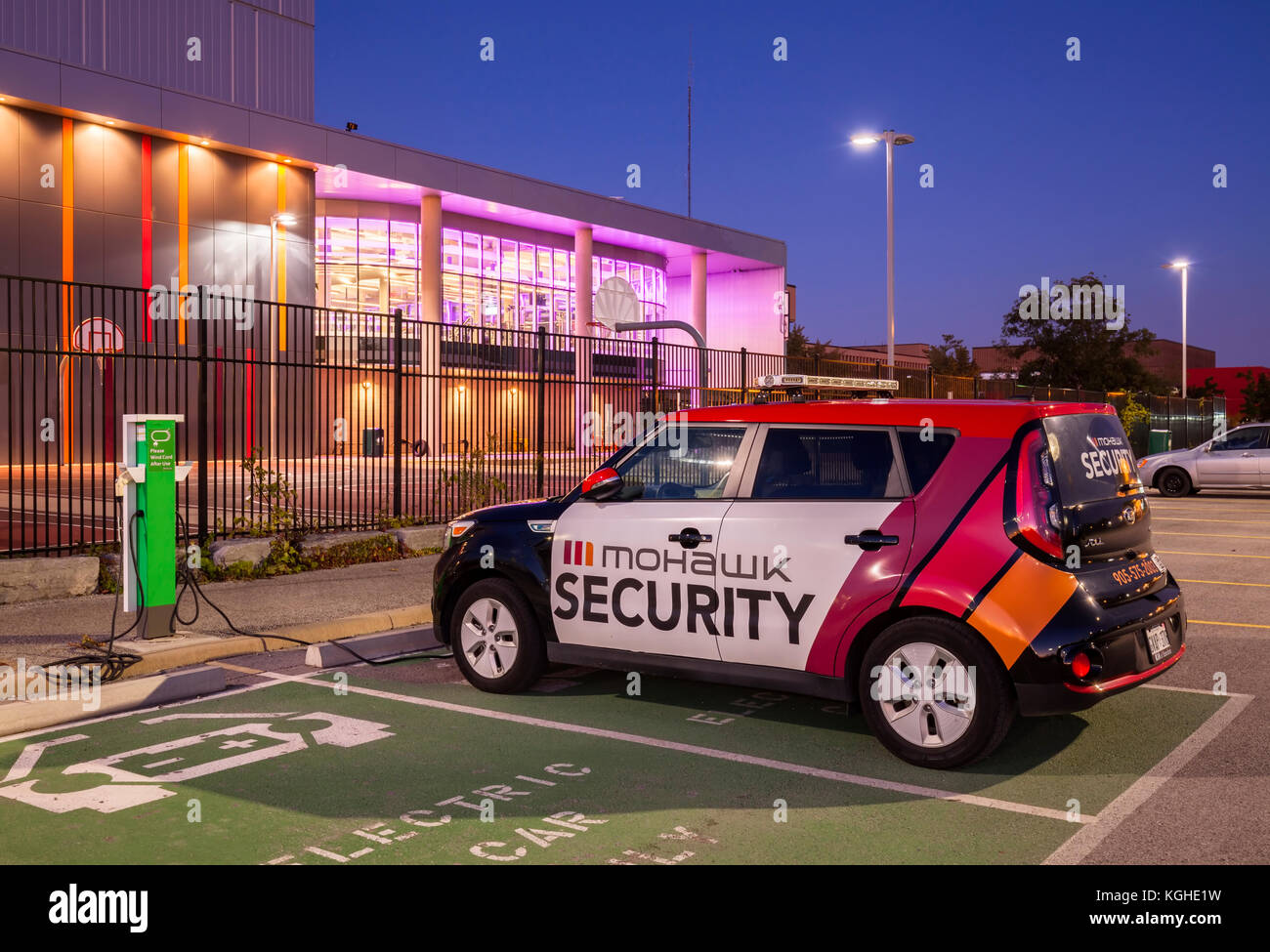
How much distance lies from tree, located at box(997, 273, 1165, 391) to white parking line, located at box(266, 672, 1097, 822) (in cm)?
5547

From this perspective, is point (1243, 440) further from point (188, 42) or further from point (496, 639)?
point (188, 42)

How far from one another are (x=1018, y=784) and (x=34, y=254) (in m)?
31.6

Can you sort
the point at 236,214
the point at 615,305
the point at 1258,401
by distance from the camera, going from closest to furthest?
the point at 236,214, the point at 615,305, the point at 1258,401

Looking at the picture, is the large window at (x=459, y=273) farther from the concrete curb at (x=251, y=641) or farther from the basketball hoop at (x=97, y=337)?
the concrete curb at (x=251, y=641)

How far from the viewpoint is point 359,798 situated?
5.30 m

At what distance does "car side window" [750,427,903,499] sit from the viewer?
607cm

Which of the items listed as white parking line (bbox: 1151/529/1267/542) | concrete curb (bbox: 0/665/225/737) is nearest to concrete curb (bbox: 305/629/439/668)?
concrete curb (bbox: 0/665/225/737)

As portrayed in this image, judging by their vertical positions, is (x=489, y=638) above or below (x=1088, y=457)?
below

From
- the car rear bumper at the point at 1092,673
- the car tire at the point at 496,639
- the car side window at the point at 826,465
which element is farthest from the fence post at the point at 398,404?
the car rear bumper at the point at 1092,673

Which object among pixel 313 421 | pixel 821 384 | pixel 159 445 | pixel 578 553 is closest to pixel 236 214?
pixel 313 421

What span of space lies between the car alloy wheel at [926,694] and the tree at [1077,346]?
5584cm

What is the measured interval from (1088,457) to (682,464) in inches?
86.5

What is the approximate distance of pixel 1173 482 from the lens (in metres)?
26.1

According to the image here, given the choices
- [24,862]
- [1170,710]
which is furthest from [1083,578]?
[24,862]
